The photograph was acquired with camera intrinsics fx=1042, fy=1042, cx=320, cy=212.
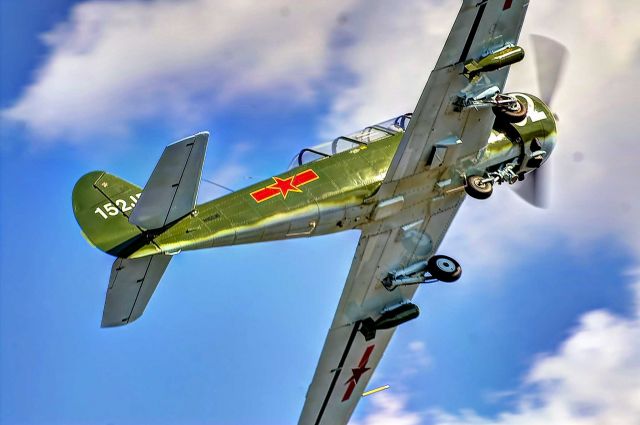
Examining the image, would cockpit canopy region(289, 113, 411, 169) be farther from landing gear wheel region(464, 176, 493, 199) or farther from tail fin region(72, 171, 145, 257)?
tail fin region(72, 171, 145, 257)

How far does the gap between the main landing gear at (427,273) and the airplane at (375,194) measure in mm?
25

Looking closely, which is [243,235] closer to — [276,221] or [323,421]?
[276,221]

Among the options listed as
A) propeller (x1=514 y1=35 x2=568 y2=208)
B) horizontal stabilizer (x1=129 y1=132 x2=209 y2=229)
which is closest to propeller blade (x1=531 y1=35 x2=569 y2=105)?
propeller (x1=514 y1=35 x2=568 y2=208)

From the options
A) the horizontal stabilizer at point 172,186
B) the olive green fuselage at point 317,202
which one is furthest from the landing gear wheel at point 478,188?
the horizontal stabilizer at point 172,186

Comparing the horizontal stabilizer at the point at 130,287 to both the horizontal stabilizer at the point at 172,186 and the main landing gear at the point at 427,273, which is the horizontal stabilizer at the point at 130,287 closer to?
the horizontal stabilizer at the point at 172,186

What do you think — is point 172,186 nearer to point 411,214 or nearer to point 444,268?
point 411,214

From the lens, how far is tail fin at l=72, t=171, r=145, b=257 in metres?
18.0

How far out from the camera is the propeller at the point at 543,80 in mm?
22578

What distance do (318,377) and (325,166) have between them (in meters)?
5.89

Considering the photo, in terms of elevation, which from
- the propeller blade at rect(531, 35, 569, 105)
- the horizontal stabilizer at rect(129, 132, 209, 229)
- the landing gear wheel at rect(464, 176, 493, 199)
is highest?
the propeller blade at rect(531, 35, 569, 105)

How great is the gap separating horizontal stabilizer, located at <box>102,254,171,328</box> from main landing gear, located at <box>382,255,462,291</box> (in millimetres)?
5512

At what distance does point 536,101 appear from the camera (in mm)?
22531

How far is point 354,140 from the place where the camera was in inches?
823

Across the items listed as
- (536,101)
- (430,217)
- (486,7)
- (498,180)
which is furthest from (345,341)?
(486,7)
